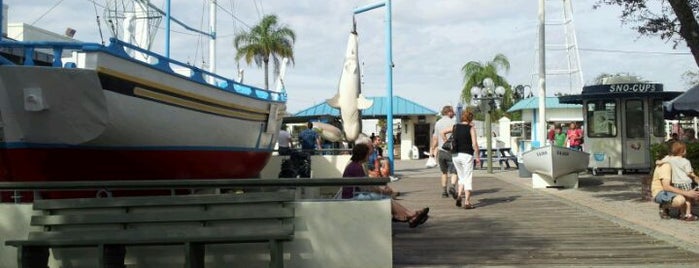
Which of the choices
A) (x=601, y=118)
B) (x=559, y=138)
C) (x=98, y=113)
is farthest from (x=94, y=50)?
(x=559, y=138)

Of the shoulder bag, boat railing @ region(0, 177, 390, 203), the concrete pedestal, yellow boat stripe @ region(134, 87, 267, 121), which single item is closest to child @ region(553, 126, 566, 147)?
the concrete pedestal

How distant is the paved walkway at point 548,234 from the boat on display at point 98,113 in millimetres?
3873

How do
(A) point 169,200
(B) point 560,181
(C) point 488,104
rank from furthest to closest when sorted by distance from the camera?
(C) point 488,104, (B) point 560,181, (A) point 169,200

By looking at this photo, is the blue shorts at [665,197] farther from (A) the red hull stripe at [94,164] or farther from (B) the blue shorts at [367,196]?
(A) the red hull stripe at [94,164]

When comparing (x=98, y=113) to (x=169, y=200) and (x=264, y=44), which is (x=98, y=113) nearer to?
(x=169, y=200)

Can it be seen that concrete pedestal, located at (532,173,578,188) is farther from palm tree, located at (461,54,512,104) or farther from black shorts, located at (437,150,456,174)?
palm tree, located at (461,54,512,104)

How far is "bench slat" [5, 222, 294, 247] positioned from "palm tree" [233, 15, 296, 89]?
132 ft

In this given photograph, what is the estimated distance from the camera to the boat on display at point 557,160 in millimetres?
13523

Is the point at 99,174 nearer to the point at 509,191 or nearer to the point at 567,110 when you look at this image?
the point at 509,191

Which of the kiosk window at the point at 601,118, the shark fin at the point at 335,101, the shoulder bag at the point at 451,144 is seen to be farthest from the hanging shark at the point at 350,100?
the kiosk window at the point at 601,118

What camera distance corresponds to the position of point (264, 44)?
152 feet

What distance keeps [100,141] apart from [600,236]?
21.6 feet

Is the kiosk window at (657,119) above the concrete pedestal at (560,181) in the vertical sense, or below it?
above

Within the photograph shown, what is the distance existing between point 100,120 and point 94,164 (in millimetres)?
840
